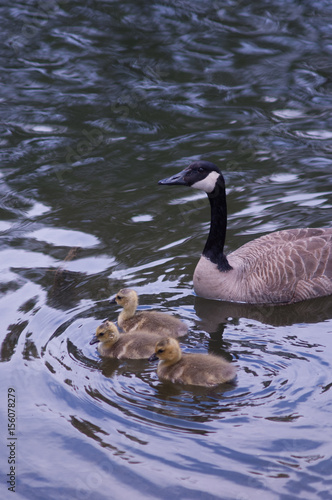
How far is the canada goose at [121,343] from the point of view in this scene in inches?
280

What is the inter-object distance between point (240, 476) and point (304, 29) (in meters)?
13.6

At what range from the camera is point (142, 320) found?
7496 mm

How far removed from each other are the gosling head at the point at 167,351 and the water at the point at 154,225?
0.88 ft

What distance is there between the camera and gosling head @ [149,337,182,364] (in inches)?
262

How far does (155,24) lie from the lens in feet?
57.0

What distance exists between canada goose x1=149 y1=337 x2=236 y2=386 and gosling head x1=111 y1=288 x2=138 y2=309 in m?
0.94

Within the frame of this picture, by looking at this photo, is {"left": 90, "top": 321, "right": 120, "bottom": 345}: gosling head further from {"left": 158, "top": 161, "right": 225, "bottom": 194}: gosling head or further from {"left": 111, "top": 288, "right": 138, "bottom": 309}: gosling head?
{"left": 158, "top": 161, "right": 225, "bottom": 194}: gosling head

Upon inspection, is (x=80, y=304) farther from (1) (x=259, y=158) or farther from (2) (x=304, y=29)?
(2) (x=304, y=29)

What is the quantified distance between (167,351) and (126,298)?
1.07 metres

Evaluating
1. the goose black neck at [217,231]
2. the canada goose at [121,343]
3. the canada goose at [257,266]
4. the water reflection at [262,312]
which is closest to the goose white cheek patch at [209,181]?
the canada goose at [257,266]

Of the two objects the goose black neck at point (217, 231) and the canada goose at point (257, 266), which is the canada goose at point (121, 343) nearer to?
the canada goose at point (257, 266)

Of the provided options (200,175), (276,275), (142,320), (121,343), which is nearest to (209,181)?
(200,175)

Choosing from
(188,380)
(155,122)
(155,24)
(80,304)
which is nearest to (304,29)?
(155,24)

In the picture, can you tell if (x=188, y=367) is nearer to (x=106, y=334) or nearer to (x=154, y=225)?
(x=106, y=334)
